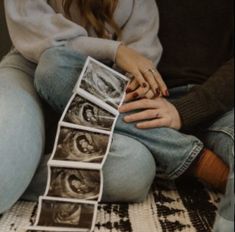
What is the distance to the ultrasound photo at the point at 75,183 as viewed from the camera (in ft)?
2.53

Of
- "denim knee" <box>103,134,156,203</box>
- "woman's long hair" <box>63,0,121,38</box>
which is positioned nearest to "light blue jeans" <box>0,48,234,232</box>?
"denim knee" <box>103,134,156,203</box>

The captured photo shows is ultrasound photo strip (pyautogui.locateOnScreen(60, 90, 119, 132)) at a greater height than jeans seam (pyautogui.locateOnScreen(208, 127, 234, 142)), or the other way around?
jeans seam (pyautogui.locateOnScreen(208, 127, 234, 142))

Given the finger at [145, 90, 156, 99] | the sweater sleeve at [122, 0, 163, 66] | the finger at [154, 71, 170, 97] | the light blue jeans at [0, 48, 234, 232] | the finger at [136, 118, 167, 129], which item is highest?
the sweater sleeve at [122, 0, 163, 66]

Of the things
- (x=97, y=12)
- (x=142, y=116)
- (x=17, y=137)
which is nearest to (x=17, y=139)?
(x=17, y=137)

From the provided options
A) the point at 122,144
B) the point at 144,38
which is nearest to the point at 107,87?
the point at 122,144

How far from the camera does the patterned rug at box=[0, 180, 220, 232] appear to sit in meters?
0.74

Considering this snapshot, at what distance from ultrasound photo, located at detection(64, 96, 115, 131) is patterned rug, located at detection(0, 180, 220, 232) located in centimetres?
15

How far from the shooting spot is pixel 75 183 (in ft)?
2.56

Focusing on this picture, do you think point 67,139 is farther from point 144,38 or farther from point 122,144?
point 144,38

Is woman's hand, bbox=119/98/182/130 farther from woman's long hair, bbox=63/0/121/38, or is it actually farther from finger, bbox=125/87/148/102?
woman's long hair, bbox=63/0/121/38

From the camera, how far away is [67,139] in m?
0.80

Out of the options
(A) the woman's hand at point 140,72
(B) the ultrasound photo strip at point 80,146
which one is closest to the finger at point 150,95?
(A) the woman's hand at point 140,72

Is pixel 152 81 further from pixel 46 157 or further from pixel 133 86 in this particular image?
pixel 46 157

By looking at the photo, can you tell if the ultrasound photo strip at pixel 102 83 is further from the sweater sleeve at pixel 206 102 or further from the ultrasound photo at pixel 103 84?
the sweater sleeve at pixel 206 102
